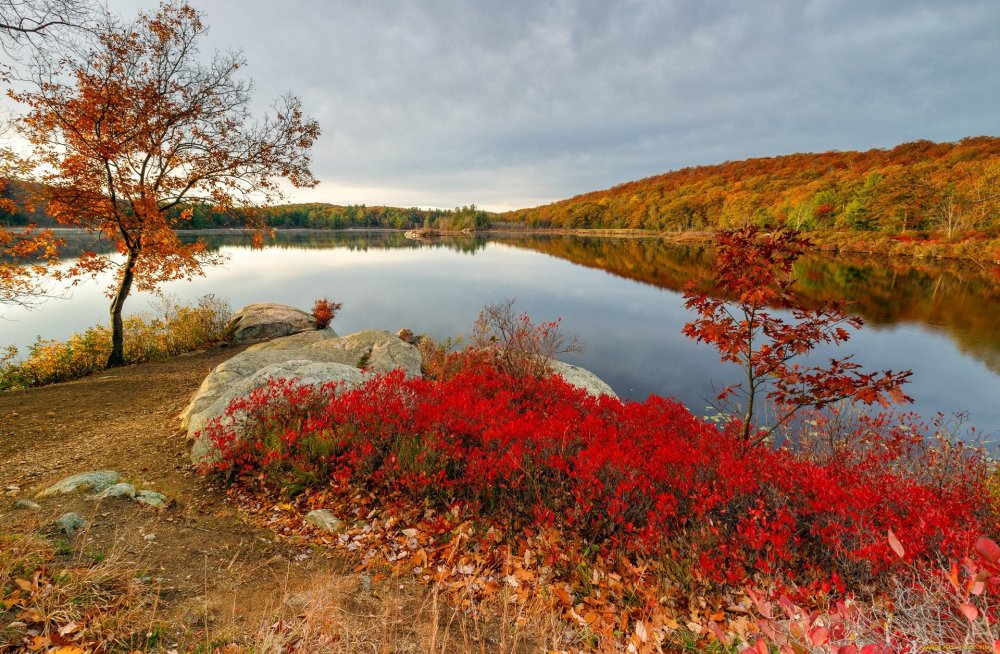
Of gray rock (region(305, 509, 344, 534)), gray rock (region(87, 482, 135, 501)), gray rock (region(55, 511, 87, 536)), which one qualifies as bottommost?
gray rock (region(305, 509, 344, 534))

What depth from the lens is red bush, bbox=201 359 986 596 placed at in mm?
3961

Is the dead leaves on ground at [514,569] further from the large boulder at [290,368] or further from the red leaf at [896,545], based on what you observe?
the large boulder at [290,368]

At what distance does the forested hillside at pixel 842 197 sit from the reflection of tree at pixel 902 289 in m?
5.22

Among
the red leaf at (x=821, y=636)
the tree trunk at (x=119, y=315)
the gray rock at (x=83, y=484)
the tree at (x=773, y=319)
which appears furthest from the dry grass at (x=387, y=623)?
the tree trunk at (x=119, y=315)

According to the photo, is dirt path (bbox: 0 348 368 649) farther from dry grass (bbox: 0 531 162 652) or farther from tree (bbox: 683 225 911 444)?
tree (bbox: 683 225 911 444)

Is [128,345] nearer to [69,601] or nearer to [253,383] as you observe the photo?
[253,383]

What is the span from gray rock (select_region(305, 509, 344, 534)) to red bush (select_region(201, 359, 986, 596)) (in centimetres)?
52

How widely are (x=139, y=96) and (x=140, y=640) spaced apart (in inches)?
458

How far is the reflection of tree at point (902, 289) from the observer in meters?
19.0

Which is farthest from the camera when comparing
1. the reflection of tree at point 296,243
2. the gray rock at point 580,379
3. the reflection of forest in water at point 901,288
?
the reflection of tree at point 296,243

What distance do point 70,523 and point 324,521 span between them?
2.33 m

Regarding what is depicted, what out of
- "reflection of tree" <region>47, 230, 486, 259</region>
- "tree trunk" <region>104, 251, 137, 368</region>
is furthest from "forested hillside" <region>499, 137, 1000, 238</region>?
"reflection of tree" <region>47, 230, 486, 259</region>

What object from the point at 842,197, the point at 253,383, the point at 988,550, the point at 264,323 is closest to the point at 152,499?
the point at 253,383

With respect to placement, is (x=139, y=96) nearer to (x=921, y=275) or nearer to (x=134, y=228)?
(x=134, y=228)
